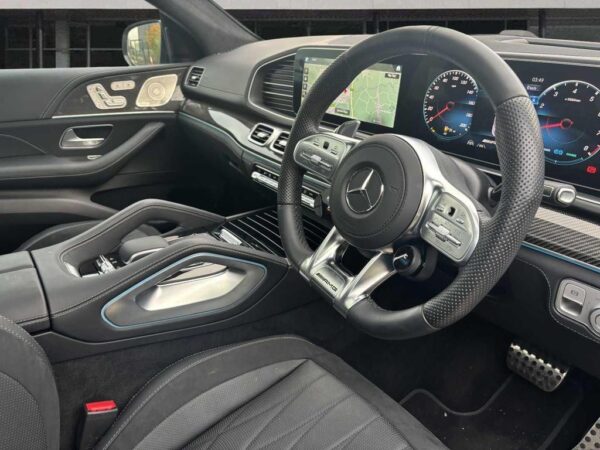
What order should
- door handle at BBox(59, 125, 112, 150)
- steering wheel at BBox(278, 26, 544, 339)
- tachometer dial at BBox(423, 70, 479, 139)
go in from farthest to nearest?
door handle at BBox(59, 125, 112, 150) → tachometer dial at BBox(423, 70, 479, 139) → steering wheel at BBox(278, 26, 544, 339)

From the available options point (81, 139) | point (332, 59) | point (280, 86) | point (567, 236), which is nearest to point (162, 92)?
point (81, 139)

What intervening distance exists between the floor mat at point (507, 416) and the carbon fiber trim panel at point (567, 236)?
603 millimetres

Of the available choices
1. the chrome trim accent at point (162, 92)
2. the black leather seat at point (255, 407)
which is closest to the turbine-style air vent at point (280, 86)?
the chrome trim accent at point (162, 92)

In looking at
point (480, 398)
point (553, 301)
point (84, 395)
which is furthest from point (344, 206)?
point (480, 398)

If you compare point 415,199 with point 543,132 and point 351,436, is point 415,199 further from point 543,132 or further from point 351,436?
point 351,436

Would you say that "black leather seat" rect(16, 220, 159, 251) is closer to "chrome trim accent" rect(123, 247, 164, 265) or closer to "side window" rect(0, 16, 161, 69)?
"chrome trim accent" rect(123, 247, 164, 265)

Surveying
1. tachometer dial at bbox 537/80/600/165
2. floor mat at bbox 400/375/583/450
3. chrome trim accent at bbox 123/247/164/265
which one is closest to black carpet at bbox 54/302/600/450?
floor mat at bbox 400/375/583/450

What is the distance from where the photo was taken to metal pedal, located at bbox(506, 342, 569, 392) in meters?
1.58

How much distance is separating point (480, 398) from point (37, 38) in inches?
278

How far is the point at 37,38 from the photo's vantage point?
749cm

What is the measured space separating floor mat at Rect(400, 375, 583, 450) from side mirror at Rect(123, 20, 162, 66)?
1.90 meters

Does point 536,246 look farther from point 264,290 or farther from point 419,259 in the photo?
point 264,290

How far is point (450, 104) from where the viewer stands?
155cm

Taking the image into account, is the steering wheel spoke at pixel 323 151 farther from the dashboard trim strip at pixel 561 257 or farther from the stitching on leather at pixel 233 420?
the stitching on leather at pixel 233 420
